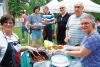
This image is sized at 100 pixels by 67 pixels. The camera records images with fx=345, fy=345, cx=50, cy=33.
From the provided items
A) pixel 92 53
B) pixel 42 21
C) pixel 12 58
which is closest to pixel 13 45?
pixel 12 58

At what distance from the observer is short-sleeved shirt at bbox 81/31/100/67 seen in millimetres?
4570

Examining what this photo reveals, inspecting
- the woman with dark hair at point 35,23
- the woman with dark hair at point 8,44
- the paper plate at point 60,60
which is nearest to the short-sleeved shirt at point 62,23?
the woman with dark hair at point 35,23

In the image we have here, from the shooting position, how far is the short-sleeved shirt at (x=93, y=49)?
4.57 meters

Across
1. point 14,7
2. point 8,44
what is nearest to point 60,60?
point 8,44

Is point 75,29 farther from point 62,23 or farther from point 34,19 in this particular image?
point 34,19

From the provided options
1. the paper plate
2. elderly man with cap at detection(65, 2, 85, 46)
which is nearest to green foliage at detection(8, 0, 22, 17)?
elderly man with cap at detection(65, 2, 85, 46)

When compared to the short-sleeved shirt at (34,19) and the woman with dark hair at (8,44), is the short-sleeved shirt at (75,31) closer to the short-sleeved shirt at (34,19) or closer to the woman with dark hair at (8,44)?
the woman with dark hair at (8,44)

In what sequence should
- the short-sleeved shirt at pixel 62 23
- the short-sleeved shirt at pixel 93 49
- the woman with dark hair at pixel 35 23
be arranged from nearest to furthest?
the short-sleeved shirt at pixel 93 49 → the short-sleeved shirt at pixel 62 23 → the woman with dark hair at pixel 35 23

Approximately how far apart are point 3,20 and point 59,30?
549cm

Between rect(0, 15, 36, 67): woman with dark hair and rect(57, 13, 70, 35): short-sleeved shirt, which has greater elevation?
rect(0, 15, 36, 67): woman with dark hair

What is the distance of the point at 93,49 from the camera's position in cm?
457

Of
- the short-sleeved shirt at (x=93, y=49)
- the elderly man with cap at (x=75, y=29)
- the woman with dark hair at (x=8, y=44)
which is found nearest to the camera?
the short-sleeved shirt at (x=93, y=49)

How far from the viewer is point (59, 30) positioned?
10.6 meters

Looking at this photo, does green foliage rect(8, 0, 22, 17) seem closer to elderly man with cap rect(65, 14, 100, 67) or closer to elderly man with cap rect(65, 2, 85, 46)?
elderly man with cap rect(65, 2, 85, 46)
